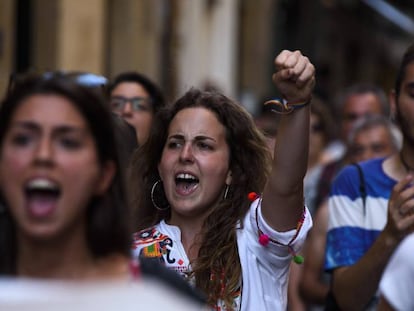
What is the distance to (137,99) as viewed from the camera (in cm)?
767

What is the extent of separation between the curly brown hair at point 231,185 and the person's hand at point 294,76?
661 mm

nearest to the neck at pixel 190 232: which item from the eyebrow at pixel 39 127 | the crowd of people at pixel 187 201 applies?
the crowd of people at pixel 187 201

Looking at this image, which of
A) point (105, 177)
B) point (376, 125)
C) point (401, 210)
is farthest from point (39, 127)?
point (376, 125)

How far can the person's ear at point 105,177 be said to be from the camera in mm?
3816

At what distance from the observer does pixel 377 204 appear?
236 inches

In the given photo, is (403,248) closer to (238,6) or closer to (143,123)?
(143,123)

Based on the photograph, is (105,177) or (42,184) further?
(105,177)

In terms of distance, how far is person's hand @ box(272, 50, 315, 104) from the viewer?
4.61 m

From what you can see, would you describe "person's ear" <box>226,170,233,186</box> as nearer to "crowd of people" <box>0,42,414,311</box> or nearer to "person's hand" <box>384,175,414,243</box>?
"crowd of people" <box>0,42,414,311</box>

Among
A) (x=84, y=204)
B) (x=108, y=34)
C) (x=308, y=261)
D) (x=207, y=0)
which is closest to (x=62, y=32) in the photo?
(x=108, y=34)

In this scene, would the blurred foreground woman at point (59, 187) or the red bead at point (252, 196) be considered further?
Result: the red bead at point (252, 196)

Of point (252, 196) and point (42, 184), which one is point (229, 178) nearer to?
point (252, 196)

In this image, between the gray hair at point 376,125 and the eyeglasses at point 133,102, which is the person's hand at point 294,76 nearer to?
the eyeglasses at point 133,102

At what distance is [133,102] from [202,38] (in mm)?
13870
